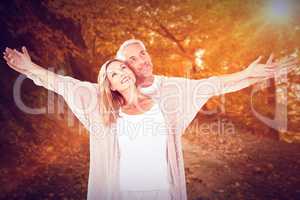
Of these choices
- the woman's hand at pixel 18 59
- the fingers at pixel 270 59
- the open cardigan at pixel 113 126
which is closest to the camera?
the open cardigan at pixel 113 126

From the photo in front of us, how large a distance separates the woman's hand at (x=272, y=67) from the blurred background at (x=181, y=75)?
2.3 inches

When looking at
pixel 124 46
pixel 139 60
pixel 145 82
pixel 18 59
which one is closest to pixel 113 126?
pixel 145 82

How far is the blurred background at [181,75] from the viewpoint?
10.7ft

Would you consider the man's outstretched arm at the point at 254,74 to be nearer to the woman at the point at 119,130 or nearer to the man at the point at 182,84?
the man at the point at 182,84

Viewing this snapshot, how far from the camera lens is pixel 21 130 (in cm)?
347

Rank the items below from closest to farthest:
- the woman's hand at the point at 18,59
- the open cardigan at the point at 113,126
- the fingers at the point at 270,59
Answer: the open cardigan at the point at 113,126
the fingers at the point at 270,59
the woman's hand at the point at 18,59

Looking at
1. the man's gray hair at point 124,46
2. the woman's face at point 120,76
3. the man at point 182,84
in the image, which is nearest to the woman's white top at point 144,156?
the man at point 182,84

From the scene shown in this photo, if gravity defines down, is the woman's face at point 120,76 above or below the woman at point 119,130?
above

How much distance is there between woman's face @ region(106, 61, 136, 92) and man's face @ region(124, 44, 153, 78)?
6 cm

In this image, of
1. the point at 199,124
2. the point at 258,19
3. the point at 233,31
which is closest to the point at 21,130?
the point at 199,124

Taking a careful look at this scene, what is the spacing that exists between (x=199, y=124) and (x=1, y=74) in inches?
77.0

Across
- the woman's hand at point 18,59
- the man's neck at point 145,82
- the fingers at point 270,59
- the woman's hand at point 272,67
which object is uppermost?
the woman's hand at point 18,59

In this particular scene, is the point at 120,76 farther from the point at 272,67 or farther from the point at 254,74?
the point at 272,67

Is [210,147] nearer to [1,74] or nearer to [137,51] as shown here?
[137,51]
